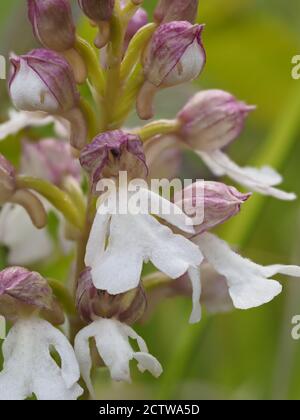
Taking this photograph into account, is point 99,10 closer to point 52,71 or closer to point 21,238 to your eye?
point 52,71

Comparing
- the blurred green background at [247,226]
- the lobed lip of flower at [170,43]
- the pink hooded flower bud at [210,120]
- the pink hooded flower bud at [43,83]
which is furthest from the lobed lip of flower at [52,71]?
the blurred green background at [247,226]

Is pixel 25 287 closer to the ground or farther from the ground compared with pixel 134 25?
closer to the ground

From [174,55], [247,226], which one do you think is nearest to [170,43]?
[174,55]

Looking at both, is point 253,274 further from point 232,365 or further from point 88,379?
point 232,365

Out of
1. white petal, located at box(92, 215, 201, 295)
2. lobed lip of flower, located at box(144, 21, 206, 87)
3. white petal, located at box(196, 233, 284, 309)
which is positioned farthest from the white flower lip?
lobed lip of flower, located at box(144, 21, 206, 87)

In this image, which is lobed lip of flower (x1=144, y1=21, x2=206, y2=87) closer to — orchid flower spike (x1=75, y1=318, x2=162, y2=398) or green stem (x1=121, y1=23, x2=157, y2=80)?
green stem (x1=121, y1=23, x2=157, y2=80)

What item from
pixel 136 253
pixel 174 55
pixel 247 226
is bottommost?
pixel 247 226
